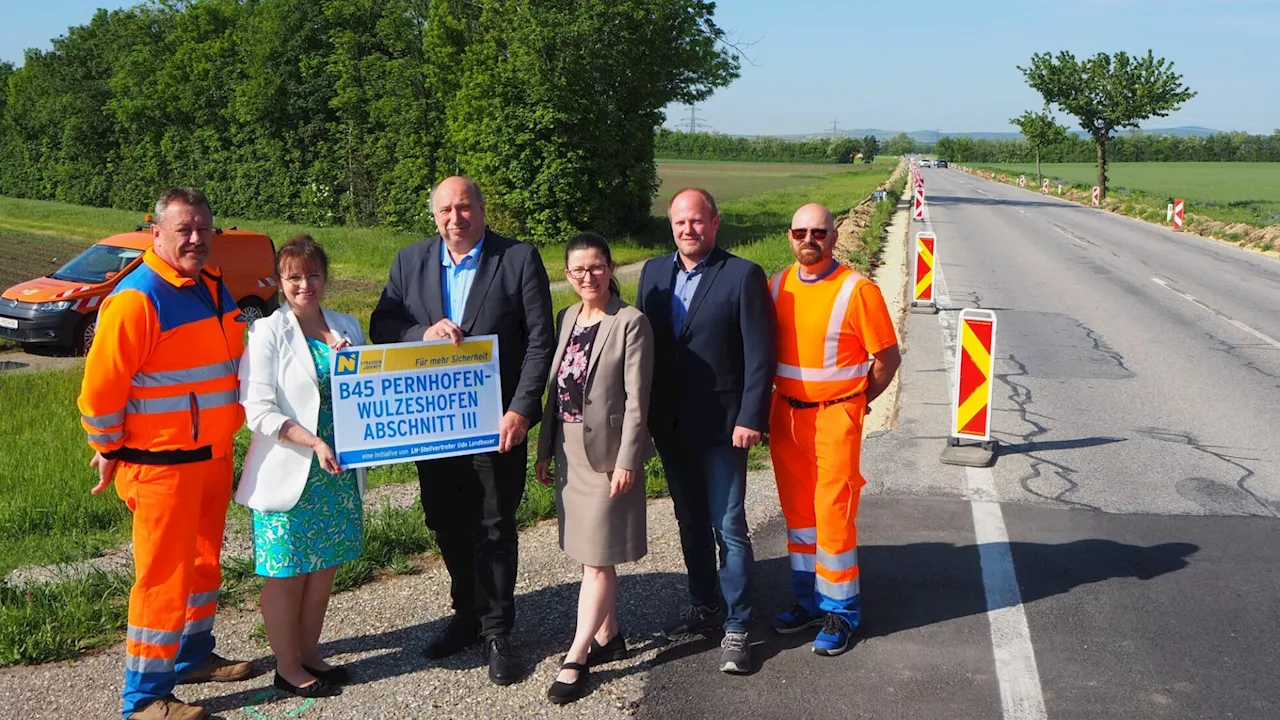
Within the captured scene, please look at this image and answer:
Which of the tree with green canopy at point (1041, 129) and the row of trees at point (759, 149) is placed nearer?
the tree with green canopy at point (1041, 129)

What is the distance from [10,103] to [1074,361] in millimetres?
53909

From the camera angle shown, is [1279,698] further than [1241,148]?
No

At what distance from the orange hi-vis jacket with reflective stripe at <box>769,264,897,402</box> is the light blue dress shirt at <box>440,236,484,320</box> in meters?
1.35

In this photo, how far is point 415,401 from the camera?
14.5ft

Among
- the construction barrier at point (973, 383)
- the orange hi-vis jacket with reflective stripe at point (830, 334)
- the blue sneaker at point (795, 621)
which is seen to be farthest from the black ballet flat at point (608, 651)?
the construction barrier at point (973, 383)

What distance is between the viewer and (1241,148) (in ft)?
385

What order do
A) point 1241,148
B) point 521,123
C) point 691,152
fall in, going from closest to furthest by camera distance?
point 521,123, point 1241,148, point 691,152

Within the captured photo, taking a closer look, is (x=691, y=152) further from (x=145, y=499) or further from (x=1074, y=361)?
(x=145, y=499)

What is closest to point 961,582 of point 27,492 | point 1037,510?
point 1037,510

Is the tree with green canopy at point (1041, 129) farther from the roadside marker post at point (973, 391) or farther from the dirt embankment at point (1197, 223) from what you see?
the roadside marker post at point (973, 391)

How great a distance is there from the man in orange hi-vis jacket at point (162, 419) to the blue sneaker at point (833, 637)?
253 cm

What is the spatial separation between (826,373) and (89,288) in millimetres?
13156

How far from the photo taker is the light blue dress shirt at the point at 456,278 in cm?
454

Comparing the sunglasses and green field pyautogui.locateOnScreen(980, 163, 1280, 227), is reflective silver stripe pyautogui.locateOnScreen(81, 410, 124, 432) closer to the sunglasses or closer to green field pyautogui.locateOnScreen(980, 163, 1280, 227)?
the sunglasses
